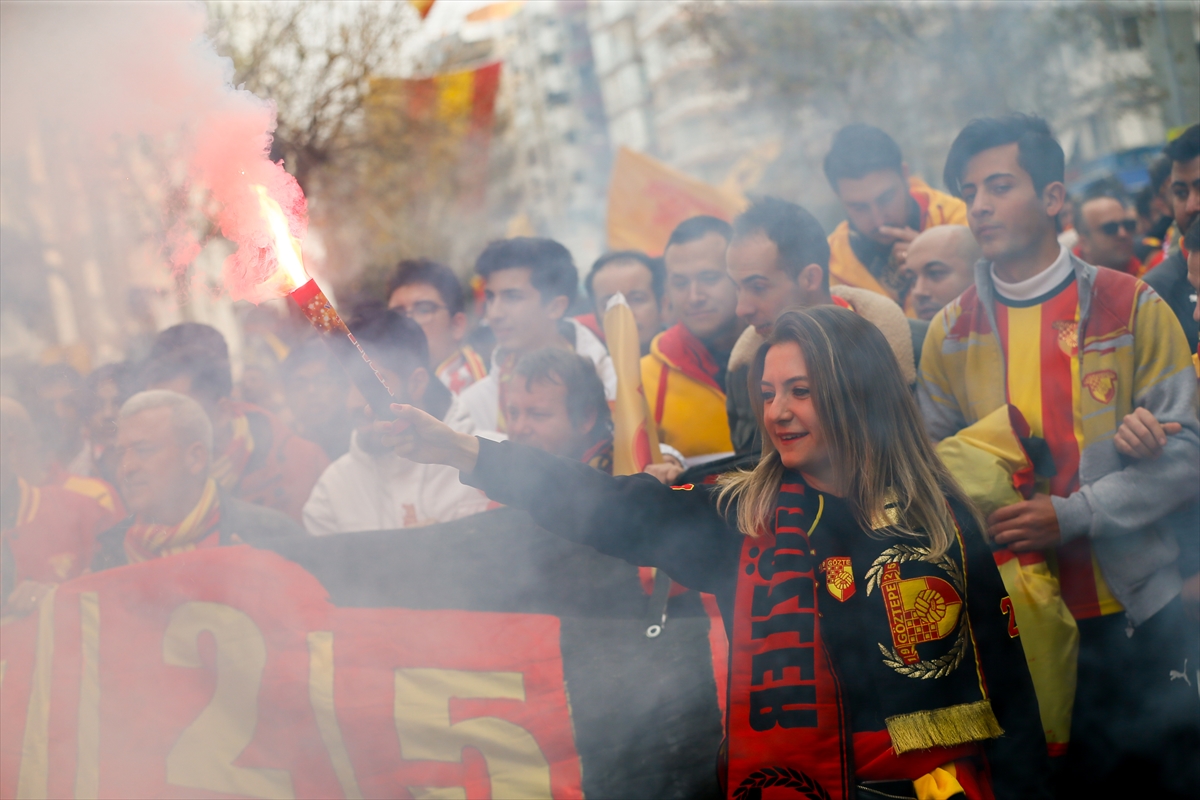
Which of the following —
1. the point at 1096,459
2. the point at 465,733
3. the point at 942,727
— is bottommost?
the point at 465,733

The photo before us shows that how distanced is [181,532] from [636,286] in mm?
2481

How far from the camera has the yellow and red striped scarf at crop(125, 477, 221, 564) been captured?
135 inches

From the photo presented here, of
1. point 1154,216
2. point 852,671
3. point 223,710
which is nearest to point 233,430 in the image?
point 223,710

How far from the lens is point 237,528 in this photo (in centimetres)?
354

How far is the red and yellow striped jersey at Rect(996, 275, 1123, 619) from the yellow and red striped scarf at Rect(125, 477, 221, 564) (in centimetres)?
263

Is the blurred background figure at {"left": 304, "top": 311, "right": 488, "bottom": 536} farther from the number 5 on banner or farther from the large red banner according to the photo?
the number 5 on banner

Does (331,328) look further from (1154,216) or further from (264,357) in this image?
(264,357)

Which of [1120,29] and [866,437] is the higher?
[1120,29]

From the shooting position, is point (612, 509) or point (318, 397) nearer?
point (612, 509)

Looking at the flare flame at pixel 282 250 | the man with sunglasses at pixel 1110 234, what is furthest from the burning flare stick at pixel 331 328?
the man with sunglasses at pixel 1110 234

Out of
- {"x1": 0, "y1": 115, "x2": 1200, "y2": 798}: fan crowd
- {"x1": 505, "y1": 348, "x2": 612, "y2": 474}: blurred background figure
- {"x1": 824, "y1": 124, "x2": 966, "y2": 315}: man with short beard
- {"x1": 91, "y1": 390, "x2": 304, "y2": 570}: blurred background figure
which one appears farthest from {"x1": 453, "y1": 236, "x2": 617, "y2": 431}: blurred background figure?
{"x1": 824, "y1": 124, "x2": 966, "y2": 315}: man with short beard

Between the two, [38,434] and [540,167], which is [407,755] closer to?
[38,434]

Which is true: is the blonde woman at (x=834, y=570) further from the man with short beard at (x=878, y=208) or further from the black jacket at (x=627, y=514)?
the man with short beard at (x=878, y=208)

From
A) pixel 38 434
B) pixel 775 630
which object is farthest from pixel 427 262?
pixel 775 630
